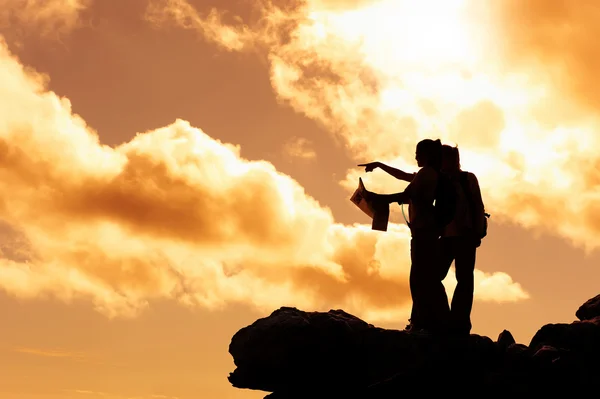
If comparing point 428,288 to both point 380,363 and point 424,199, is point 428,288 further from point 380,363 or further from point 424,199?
point 380,363

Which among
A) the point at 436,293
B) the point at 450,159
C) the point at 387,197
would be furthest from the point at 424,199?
the point at 436,293

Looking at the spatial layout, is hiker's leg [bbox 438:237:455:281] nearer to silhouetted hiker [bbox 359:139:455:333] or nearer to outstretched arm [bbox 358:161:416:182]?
silhouetted hiker [bbox 359:139:455:333]

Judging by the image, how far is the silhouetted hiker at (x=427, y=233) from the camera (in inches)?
658

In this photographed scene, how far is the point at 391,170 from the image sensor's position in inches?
704

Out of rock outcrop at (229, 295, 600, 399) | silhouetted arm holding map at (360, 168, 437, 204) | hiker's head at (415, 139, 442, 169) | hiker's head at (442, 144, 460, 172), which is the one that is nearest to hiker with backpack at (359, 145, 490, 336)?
hiker's head at (442, 144, 460, 172)

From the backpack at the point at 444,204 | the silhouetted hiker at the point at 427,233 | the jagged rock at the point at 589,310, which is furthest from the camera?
the jagged rock at the point at 589,310

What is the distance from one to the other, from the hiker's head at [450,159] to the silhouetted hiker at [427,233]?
480mm

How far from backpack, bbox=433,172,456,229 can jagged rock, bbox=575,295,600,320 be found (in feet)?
14.6

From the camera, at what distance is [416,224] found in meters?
16.9

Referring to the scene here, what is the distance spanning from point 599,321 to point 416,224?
4.68 metres

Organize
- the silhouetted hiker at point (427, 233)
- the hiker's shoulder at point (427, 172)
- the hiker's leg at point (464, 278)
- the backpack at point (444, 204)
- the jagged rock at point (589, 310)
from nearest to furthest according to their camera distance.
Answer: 1. the silhouetted hiker at point (427, 233)
2. the hiker's shoulder at point (427, 172)
3. the backpack at point (444, 204)
4. the hiker's leg at point (464, 278)
5. the jagged rock at point (589, 310)

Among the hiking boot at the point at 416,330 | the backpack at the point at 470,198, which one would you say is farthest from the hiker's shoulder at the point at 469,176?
the hiking boot at the point at 416,330

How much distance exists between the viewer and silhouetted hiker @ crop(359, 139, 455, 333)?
658 inches

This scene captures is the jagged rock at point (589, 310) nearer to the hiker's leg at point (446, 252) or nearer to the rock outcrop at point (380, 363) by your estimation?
Answer: the rock outcrop at point (380, 363)
